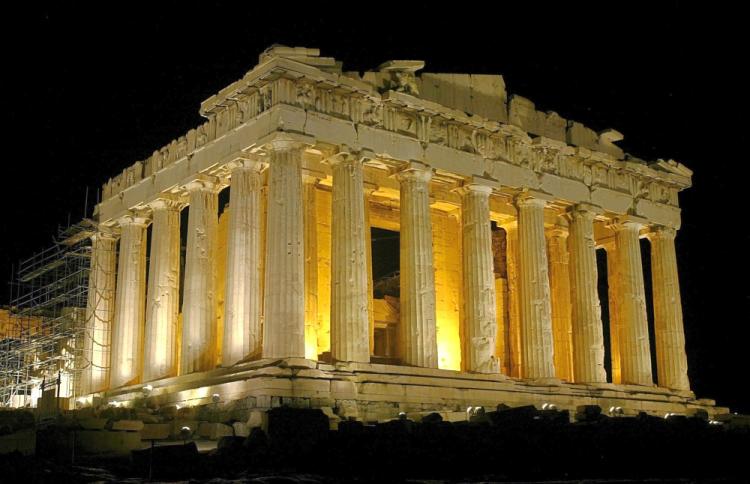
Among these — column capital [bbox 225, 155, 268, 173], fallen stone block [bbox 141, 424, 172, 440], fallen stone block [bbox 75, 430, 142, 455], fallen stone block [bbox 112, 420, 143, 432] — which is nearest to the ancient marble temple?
column capital [bbox 225, 155, 268, 173]

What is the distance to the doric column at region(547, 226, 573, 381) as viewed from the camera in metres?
40.1

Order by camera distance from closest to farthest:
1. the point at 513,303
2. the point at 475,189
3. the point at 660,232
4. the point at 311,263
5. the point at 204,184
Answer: the point at 311,263
the point at 204,184
the point at 475,189
the point at 513,303
the point at 660,232

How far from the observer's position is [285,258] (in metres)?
29.7

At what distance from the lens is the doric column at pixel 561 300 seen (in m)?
40.1

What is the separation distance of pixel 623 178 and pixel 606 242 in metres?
3.32

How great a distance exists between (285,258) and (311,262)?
390cm

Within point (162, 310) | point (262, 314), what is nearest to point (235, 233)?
point (262, 314)

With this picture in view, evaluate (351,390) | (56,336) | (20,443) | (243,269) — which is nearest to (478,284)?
(351,390)

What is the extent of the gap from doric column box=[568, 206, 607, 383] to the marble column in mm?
4802

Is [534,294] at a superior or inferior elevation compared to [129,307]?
superior

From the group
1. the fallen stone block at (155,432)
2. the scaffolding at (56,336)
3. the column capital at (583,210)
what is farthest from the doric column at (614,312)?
the fallen stone block at (155,432)

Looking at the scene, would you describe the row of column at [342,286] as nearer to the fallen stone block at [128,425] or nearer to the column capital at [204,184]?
the column capital at [204,184]

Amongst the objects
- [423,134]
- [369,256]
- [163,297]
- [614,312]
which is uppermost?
[423,134]

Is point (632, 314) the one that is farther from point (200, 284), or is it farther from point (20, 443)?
point (20, 443)
